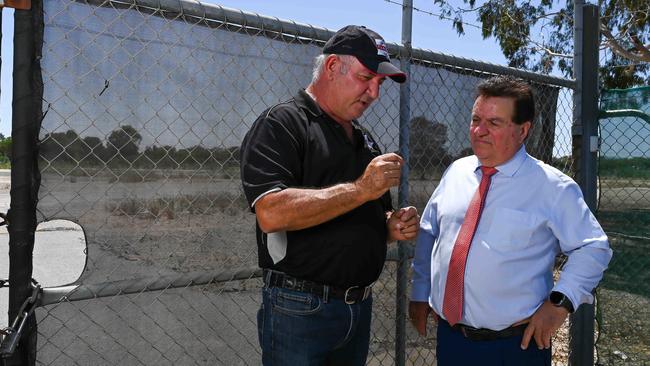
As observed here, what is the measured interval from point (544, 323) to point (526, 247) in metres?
0.33

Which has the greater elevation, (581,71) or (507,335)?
(581,71)

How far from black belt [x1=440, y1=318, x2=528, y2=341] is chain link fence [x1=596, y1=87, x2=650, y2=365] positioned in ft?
6.82

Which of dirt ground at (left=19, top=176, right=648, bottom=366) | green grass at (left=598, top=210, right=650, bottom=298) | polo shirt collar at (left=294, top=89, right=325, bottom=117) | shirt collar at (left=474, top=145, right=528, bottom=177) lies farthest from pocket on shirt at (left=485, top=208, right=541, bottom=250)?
green grass at (left=598, top=210, right=650, bottom=298)

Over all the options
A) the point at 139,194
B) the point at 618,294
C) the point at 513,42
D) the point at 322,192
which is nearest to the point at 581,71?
the point at 618,294

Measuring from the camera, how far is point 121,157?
221cm

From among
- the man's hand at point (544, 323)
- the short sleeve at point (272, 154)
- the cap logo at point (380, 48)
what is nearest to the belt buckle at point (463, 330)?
the man's hand at point (544, 323)

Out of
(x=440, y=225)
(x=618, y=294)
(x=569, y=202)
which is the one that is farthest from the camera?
(x=618, y=294)

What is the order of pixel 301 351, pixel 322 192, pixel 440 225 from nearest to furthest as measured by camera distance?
1. pixel 322 192
2. pixel 301 351
3. pixel 440 225

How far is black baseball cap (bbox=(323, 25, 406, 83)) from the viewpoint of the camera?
2.27 meters

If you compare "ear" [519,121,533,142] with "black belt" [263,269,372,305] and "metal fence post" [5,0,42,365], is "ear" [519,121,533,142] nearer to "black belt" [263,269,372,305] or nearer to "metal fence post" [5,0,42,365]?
"black belt" [263,269,372,305]

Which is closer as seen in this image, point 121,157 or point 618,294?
point 121,157

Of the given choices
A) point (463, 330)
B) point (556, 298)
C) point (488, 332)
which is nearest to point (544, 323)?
point (556, 298)

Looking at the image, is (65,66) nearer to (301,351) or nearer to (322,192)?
(322,192)

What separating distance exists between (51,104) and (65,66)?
5.7 inches
